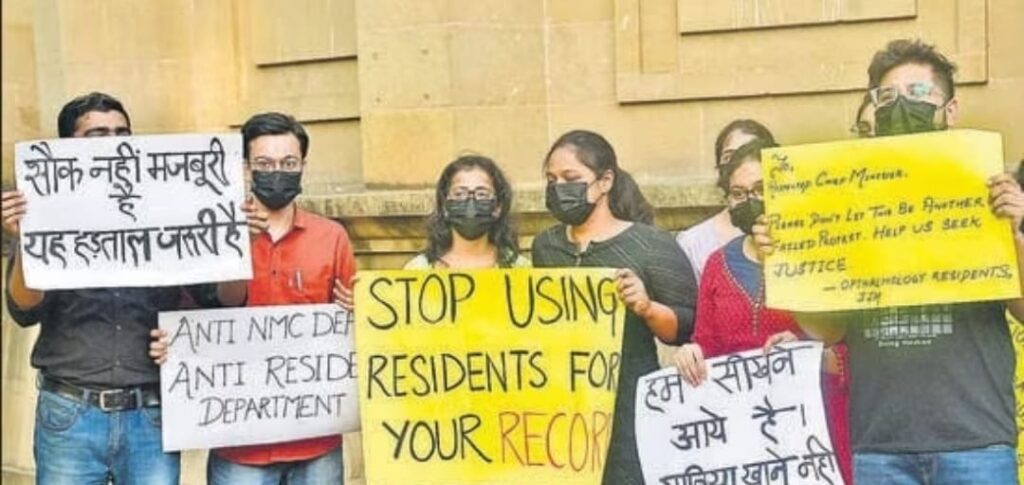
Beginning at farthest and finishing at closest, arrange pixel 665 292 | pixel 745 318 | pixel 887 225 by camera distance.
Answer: pixel 665 292 < pixel 745 318 < pixel 887 225

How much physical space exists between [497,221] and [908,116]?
1.41m

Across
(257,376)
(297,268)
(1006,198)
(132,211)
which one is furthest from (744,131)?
(132,211)

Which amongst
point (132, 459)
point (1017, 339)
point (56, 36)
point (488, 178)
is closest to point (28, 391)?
point (56, 36)

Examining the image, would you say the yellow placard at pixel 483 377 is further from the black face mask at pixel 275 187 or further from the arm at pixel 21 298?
the arm at pixel 21 298

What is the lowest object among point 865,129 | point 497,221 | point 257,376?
point 257,376

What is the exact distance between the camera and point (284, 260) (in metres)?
5.91

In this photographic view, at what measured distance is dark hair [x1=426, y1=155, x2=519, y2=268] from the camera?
5.81 metres

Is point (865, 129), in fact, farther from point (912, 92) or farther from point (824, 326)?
point (824, 326)

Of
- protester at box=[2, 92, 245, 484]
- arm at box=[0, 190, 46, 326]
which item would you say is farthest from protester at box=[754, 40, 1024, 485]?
arm at box=[0, 190, 46, 326]

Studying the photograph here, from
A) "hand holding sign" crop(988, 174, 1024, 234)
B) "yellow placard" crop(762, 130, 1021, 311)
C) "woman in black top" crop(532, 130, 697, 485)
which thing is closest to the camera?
"hand holding sign" crop(988, 174, 1024, 234)

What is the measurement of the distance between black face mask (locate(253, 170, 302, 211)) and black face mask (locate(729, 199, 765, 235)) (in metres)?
1.44

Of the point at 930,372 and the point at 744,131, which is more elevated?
the point at 744,131

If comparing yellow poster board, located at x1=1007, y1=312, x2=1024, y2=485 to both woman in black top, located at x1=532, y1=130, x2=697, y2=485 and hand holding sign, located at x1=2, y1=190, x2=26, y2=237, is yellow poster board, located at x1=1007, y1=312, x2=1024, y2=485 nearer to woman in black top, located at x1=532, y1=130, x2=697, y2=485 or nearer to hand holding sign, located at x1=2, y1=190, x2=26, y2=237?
woman in black top, located at x1=532, y1=130, x2=697, y2=485

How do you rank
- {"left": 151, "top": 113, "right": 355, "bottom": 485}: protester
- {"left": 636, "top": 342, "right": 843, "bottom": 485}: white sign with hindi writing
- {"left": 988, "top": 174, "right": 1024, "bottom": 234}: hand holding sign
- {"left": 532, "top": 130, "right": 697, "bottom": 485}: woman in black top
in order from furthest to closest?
{"left": 151, "top": 113, "right": 355, "bottom": 485}: protester < {"left": 532, "top": 130, "right": 697, "bottom": 485}: woman in black top < {"left": 636, "top": 342, "right": 843, "bottom": 485}: white sign with hindi writing < {"left": 988, "top": 174, "right": 1024, "bottom": 234}: hand holding sign
